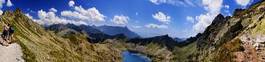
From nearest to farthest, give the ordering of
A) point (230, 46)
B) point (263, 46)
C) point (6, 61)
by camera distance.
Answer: point (6, 61) < point (263, 46) < point (230, 46)

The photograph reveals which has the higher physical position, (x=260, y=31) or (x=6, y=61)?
(x=260, y=31)

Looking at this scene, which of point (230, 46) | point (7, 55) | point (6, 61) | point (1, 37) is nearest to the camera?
point (6, 61)

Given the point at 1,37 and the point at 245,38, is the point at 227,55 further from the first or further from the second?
the point at 1,37

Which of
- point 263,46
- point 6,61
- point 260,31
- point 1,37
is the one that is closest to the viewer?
point 6,61

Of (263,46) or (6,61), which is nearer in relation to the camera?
(6,61)

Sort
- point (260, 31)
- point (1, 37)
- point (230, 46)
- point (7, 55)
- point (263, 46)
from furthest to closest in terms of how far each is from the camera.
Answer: point (260, 31) → point (230, 46) → point (263, 46) → point (1, 37) → point (7, 55)

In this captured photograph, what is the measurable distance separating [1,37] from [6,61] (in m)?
18.2

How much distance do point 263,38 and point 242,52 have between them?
1392 centimetres

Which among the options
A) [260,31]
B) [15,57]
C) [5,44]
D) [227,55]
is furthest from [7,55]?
[260,31]

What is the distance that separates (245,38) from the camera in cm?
10925

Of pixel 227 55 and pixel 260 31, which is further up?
pixel 260 31

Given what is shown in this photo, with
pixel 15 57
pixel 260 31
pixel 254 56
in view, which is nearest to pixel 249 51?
pixel 254 56

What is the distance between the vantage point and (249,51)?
9944 cm

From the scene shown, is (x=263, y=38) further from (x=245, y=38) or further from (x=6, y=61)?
(x=6, y=61)
